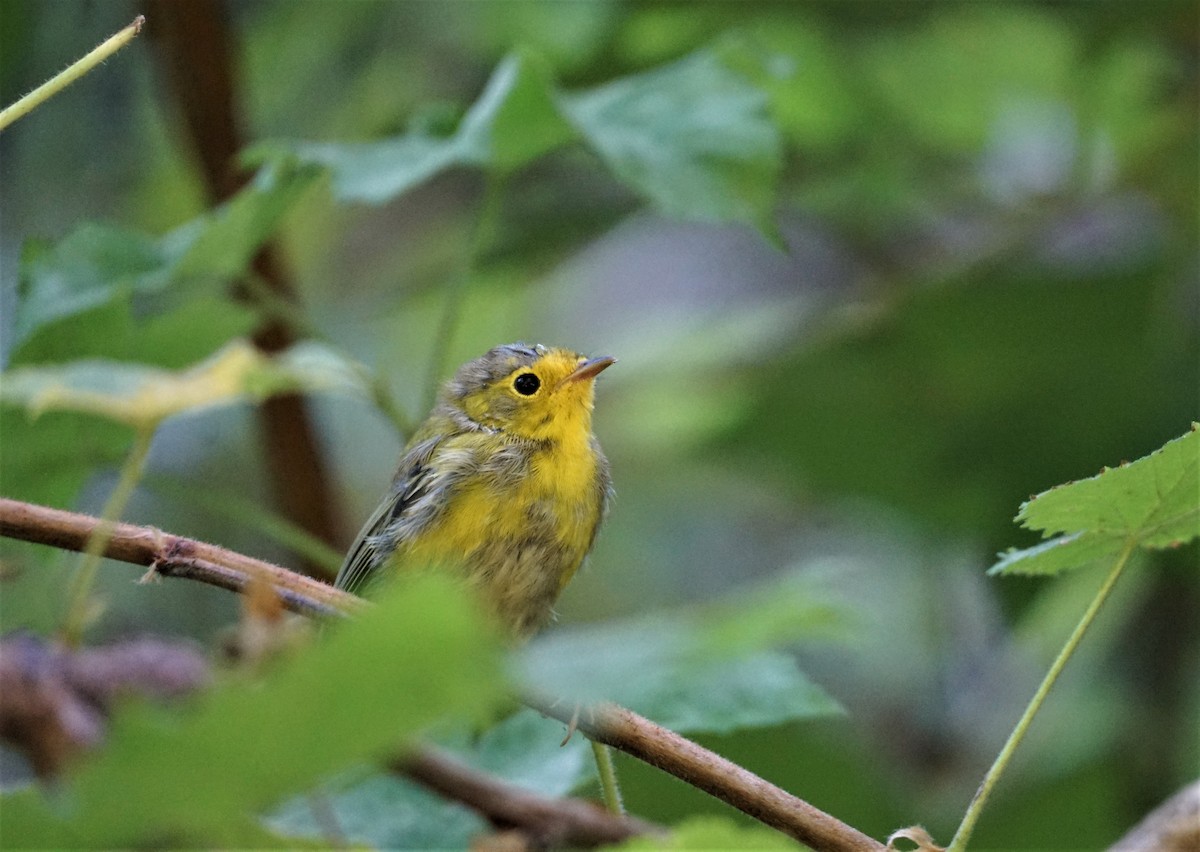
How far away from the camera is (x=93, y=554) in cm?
76

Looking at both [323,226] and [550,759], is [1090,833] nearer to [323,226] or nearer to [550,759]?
[550,759]

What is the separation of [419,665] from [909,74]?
369 cm

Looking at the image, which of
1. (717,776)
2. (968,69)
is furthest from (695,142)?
(968,69)

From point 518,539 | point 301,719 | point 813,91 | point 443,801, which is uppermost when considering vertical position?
point 813,91

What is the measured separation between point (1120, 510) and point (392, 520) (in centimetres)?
152

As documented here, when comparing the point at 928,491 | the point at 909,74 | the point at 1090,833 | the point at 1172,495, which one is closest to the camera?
the point at 1172,495

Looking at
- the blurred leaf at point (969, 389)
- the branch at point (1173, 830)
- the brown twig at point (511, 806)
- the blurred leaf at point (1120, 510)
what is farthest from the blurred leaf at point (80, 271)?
the blurred leaf at point (969, 389)

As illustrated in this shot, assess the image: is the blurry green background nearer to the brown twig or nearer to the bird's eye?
the bird's eye

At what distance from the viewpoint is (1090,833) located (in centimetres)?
278

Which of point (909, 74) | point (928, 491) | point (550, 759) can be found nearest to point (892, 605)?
point (928, 491)

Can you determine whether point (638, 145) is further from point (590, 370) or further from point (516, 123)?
point (590, 370)

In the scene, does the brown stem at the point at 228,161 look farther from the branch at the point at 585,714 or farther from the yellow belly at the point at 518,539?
the branch at the point at 585,714

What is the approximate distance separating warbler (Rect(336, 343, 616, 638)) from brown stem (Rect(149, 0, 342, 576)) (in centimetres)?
25

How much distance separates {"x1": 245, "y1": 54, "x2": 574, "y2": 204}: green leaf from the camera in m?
1.89
